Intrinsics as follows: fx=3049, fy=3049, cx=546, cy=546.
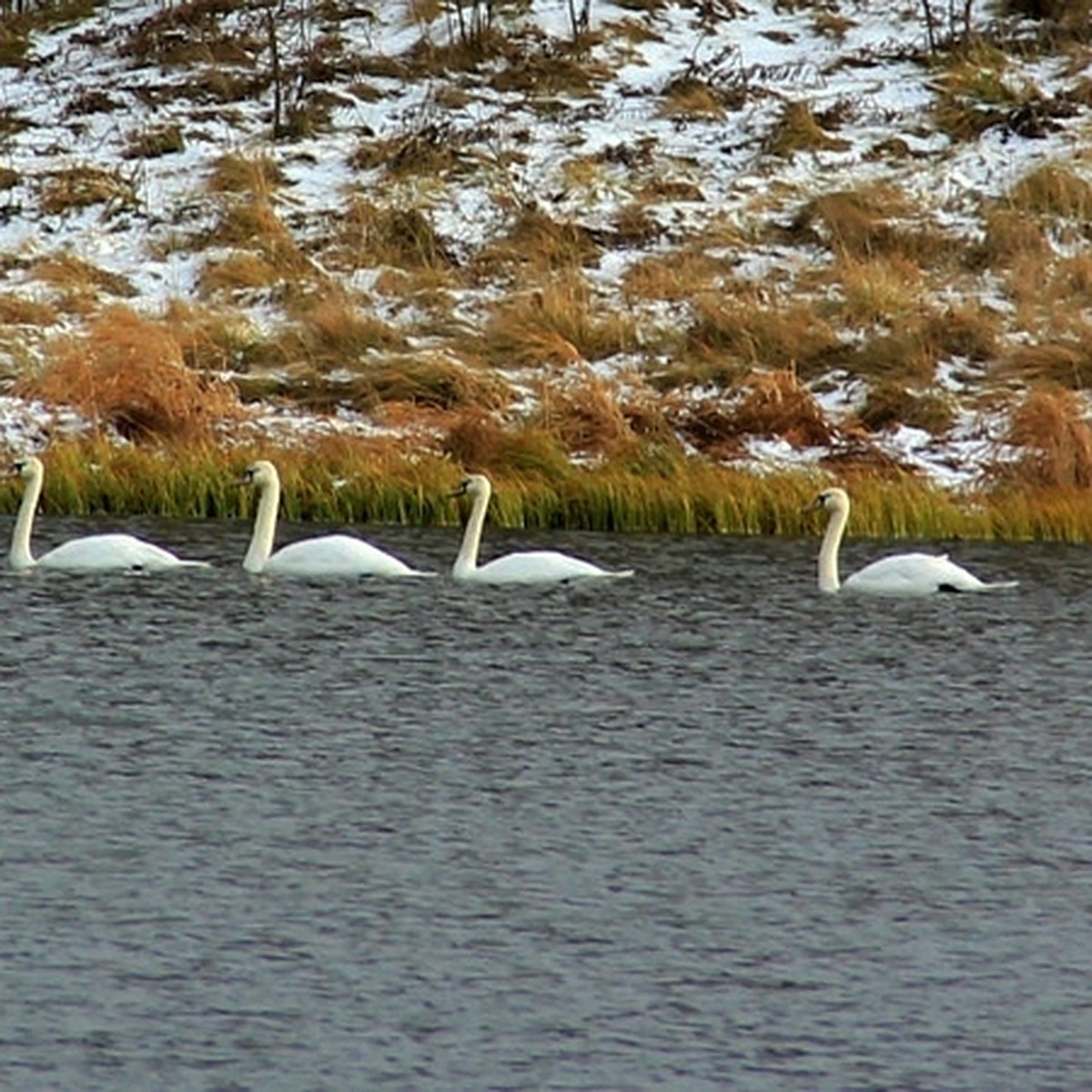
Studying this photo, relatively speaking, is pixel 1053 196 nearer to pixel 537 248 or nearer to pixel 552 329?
pixel 537 248

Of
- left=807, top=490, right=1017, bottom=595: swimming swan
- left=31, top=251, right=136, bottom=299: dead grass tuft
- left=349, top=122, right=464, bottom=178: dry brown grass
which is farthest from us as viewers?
left=349, top=122, right=464, bottom=178: dry brown grass

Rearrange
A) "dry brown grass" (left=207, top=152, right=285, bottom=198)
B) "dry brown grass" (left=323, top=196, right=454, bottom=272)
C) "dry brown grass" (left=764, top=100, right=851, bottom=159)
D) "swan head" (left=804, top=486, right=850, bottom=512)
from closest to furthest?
"swan head" (left=804, top=486, right=850, bottom=512)
"dry brown grass" (left=323, top=196, right=454, bottom=272)
"dry brown grass" (left=207, top=152, right=285, bottom=198)
"dry brown grass" (left=764, top=100, right=851, bottom=159)

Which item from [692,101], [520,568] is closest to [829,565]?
[520,568]

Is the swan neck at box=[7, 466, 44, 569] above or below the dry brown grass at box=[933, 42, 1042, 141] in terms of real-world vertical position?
below

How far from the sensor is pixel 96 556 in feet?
60.3

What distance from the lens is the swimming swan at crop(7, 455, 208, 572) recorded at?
721 inches

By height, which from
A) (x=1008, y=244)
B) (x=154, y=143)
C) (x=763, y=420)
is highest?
(x=154, y=143)

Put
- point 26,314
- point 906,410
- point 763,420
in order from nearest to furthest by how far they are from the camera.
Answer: point 763,420 < point 906,410 < point 26,314

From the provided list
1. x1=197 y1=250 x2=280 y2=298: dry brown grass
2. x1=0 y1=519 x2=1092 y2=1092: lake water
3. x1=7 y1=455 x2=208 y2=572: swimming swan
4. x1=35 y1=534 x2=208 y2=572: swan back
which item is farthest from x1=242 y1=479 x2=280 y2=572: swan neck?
x1=197 y1=250 x2=280 y2=298: dry brown grass

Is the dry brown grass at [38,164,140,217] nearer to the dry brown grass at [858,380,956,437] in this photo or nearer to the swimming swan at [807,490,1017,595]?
the dry brown grass at [858,380,956,437]

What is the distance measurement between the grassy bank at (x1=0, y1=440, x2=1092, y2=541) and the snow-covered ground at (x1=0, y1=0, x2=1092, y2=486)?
156 inches

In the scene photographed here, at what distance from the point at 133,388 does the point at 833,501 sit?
628 cm

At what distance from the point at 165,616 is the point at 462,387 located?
24.6ft

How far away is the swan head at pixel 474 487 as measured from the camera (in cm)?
1950
